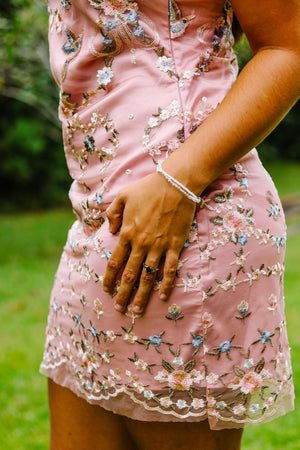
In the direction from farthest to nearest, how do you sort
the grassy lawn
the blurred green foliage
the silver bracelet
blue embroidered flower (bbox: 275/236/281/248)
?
the blurred green foliage < the grassy lawn < blue embroidered flower (bbox: 275/236/281/248) < the silver bracelet

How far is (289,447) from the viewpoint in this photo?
314 cm

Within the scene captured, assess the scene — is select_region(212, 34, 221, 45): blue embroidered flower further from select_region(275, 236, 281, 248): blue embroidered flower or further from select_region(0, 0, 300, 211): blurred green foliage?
select_region(0, 0, 300, 211): blurred green foliage

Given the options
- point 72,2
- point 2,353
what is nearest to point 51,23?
point 72,2

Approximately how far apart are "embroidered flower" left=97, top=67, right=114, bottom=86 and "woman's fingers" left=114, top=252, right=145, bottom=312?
370 millimetres

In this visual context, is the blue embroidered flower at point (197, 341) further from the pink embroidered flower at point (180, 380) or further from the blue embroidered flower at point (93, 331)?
the blue embroidered flower at point (93, 331)

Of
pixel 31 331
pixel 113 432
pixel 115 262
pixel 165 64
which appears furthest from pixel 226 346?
pixel 31 331

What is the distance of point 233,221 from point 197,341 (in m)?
0.24

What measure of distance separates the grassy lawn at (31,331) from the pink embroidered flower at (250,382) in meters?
2.24

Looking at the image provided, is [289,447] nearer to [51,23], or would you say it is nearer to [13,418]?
[13,418]

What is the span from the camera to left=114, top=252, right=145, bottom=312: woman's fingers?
109 centimetres

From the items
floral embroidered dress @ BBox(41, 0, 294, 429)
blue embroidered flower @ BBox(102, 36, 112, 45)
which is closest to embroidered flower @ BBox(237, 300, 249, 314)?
floral embroidered dress @ BBox(41, 0, 294, 429)

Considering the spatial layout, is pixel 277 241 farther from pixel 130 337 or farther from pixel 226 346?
pixel 130 337

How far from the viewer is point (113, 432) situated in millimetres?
1289

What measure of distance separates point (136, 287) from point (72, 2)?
24.2 inches
